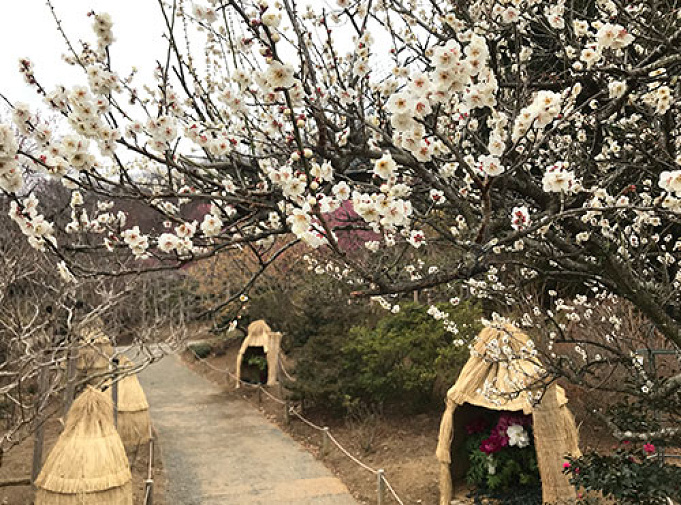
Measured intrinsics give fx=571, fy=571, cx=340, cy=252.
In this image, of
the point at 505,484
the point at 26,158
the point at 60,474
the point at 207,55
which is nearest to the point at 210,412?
the point at 60,474

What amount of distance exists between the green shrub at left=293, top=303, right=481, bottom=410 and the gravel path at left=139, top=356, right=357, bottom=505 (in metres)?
1.17

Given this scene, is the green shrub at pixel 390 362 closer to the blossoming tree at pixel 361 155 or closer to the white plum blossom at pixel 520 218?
the blossoming tree at pixel 361 155

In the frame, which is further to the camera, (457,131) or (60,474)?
(60,474)

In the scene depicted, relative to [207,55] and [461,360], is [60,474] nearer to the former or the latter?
[207,55]

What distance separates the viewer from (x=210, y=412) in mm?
11633

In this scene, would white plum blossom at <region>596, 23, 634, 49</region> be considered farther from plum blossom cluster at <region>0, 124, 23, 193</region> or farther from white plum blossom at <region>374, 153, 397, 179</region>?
plum blossom cluster at <region>0, 124, 23, 193</region>

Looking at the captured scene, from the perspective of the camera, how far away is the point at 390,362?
930 centimetres

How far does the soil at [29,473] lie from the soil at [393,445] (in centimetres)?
233


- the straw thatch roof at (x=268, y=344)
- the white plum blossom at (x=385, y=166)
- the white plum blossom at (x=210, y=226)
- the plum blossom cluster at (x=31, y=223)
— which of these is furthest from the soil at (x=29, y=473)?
the white plum blossom at (x=385, y=166)

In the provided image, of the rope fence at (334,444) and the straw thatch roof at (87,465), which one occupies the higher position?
the straw thatch roof at (87,465)

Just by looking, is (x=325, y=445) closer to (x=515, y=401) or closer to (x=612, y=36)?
(x=515, y=401)

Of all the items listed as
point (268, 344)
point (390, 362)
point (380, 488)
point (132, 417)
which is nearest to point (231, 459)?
point (132, 417)

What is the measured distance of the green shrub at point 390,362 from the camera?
8.95 m

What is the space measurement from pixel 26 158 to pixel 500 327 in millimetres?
4261
